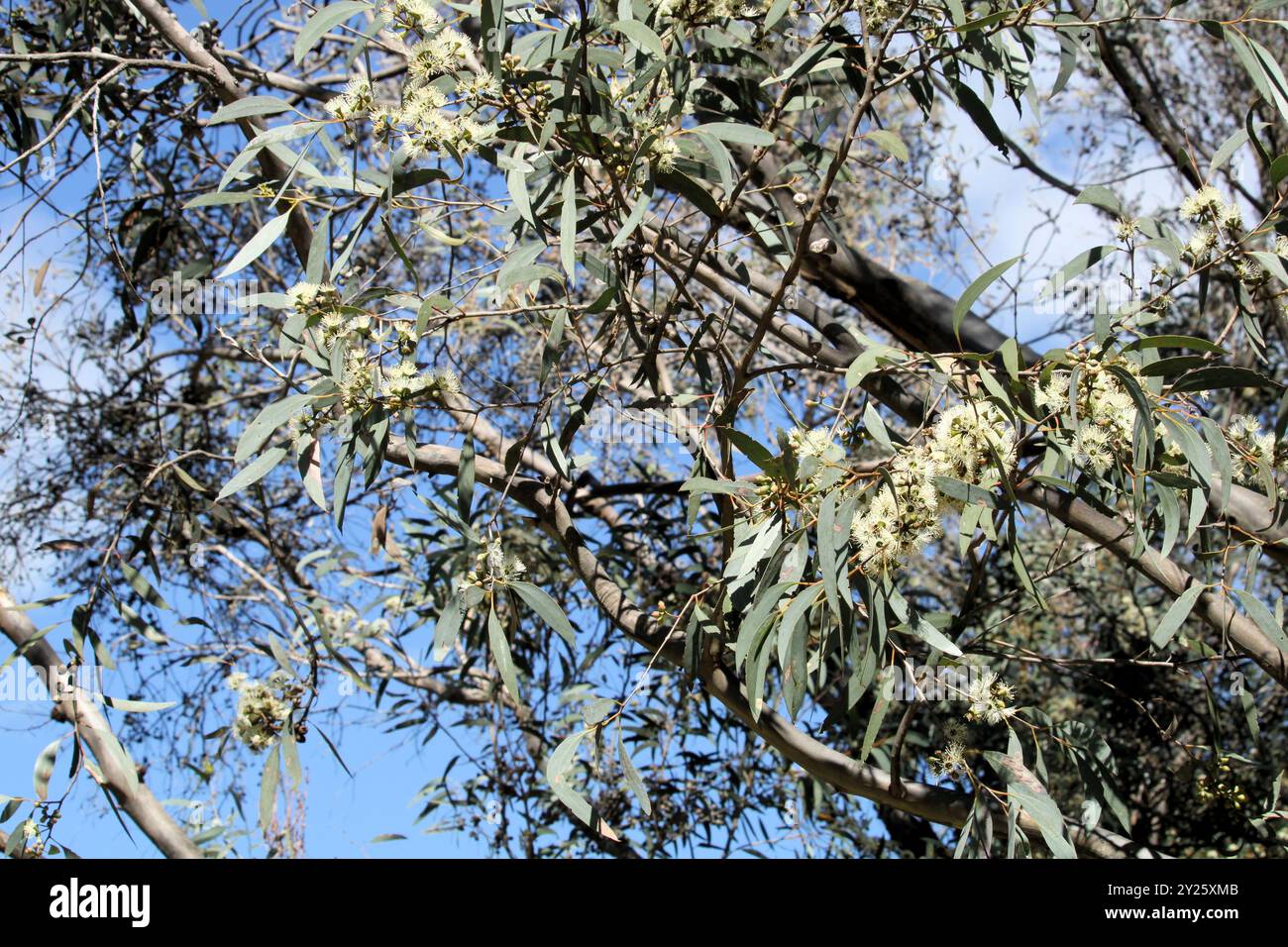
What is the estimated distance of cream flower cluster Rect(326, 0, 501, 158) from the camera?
5.41 feet

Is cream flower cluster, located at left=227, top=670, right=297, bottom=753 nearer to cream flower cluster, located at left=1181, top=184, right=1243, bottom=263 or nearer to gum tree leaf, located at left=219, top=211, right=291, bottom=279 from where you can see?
gum tree leaf, located at left=219, top=211, right=291, bottom=279

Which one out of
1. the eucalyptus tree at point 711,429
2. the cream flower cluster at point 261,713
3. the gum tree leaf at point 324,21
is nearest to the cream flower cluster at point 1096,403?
the eucalyptus tree at point 711,429

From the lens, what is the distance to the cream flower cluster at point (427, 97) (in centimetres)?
165

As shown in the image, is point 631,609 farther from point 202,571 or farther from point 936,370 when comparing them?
point 202,571

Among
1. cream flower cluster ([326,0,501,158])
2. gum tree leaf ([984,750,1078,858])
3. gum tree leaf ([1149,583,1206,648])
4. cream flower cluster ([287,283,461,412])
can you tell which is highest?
cream flower cluster ([326,0,501,158])

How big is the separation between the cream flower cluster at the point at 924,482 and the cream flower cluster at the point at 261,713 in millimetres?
1233

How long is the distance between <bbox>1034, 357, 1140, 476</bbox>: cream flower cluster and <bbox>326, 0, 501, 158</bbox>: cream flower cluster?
880 millimetres

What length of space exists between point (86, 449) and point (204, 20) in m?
2.01

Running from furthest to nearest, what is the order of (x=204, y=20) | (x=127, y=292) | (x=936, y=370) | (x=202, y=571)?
1. (x=202, y=571)
2. (x=127, y=292)
3. (x=204, y=20)
4. (x=936, y=370)

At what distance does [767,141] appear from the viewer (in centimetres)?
A: 164

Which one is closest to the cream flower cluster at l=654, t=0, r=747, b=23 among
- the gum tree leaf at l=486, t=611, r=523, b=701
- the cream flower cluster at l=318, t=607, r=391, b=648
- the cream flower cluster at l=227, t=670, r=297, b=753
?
the gum tree leaf at l=486, t=611, r=523, b=701

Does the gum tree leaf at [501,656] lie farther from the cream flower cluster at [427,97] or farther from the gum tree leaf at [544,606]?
the cream flower cluster at [427,97]

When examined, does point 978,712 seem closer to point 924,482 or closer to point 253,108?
point 924,482
